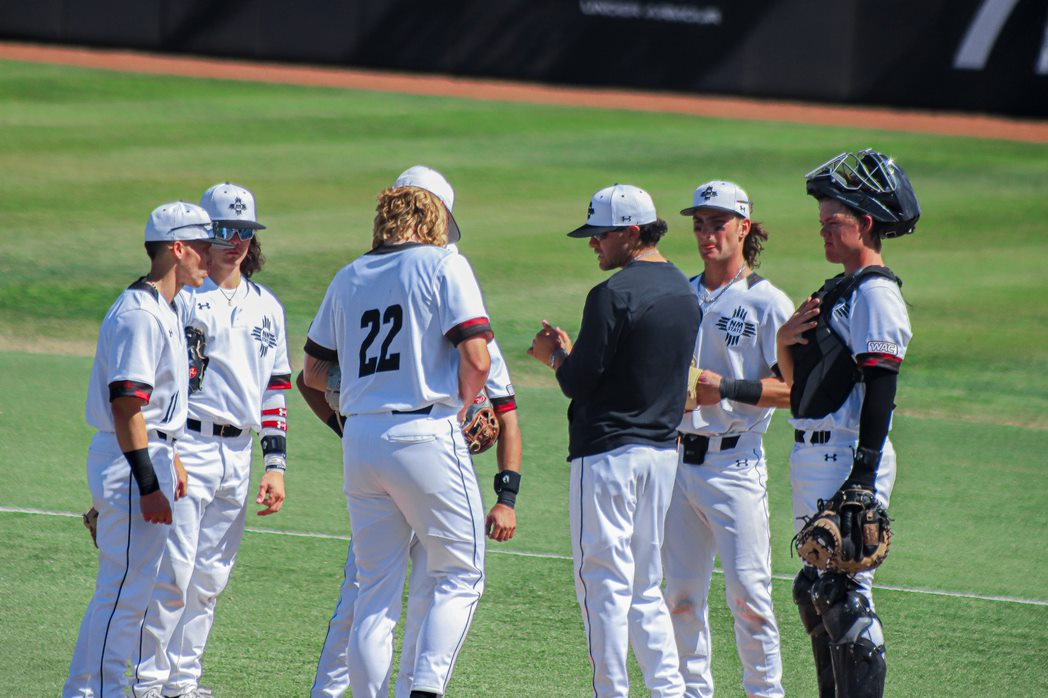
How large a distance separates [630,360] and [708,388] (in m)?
0.59

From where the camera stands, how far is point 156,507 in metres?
4.75

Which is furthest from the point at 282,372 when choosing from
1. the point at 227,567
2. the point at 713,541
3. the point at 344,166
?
the point at 344,166

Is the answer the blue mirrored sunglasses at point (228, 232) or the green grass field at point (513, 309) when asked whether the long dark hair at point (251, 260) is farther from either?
the green grass field at point (513, 309)

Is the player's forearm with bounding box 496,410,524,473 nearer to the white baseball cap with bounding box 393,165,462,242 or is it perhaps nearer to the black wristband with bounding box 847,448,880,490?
the white baseball cap with bounding box 393,165,462,242

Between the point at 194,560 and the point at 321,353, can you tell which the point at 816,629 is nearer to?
the point at 321,353

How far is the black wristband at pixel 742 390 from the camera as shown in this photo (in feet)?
18.2

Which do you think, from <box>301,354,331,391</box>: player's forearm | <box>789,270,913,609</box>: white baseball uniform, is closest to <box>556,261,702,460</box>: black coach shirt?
<box>789,270,913,609</box>: white baseball uniform

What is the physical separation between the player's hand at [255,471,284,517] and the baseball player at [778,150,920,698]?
2.16 meters

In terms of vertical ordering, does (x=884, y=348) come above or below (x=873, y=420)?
above

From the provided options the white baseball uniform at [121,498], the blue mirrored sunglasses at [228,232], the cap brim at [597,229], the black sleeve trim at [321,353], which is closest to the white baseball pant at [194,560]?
the white baseball uniform at [121,498]

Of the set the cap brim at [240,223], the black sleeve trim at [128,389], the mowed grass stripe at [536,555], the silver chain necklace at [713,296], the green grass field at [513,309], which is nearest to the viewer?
the black sleeve trim at [128,389]

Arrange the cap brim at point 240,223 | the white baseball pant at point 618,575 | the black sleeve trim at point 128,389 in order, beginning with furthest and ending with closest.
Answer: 1. the cap brim at point 240,223
2. the white baseball pant at point 618,575
3. the black sleeve trim at point 128,389

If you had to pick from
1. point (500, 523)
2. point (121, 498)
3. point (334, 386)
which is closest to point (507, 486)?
point (500, 523)

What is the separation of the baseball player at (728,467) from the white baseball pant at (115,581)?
84.1 inches
